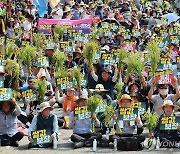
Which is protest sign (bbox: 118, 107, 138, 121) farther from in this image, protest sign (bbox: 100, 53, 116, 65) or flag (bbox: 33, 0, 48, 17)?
flag (bbox: 33, 0, 48, 17)

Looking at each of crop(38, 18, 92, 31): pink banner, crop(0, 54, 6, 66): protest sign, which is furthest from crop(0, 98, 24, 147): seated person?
crop(38, 18, 92, 31): pink banner

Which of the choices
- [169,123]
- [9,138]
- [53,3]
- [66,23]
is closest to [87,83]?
[9,138]

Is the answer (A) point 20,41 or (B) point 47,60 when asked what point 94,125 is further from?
(A) point 20,41

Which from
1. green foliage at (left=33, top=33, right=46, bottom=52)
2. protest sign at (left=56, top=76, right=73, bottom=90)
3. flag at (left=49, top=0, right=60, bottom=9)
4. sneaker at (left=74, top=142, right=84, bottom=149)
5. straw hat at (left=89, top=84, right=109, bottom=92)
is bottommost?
sneaker at (left=74, top=142, right=84, bottom=149)

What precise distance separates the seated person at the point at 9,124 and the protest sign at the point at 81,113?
3.91 ft

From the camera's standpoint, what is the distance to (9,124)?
43.3ft

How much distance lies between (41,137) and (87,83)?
12.0 ft

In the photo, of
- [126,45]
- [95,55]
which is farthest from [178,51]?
[95,55]

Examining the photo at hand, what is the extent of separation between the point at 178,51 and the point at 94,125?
20.6 ft

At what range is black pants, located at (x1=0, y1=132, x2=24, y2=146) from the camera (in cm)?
1310

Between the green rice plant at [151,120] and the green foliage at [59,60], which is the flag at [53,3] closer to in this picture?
the green foliage at [59,60]

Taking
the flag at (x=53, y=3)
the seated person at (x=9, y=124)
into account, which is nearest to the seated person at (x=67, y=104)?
the seated person at (x=9, y=124)

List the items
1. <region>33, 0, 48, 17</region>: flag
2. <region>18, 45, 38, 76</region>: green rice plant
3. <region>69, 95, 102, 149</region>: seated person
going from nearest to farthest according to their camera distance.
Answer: <region>69, 95, 102, 149</region>: seated person
<region>18, 45, 38, 76</region>: green rice plant
<region>33, 0, 48, 17</region>: flag

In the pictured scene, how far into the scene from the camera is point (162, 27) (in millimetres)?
22938
